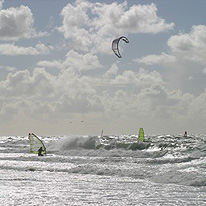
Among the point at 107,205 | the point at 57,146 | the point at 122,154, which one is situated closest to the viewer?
the point at 107,205

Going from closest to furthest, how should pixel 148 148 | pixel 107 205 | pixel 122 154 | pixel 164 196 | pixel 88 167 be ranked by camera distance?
1. pixel 107 205
2. pixel 164 196
3. pixel 88 167
4. pixel 122 154
5. pixel 148 148

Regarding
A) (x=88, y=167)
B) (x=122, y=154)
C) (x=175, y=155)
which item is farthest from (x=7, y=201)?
(x=122, y=154)

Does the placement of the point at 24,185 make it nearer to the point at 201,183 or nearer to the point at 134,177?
the point at 134,177

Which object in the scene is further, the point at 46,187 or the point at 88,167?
the point at 88,167

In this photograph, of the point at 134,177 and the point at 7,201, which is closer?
the point at 7,201

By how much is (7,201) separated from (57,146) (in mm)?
35904

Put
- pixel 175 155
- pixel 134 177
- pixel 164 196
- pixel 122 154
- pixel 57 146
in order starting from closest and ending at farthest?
pixel 164 196 < pixel 134 177 < pixel 175 155 < pixel 122 154 < pixel 57 146

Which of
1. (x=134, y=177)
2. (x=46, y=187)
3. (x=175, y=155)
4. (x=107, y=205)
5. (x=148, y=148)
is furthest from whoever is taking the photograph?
(x=148, y=148)

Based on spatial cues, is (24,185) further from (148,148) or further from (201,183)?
(148,148)

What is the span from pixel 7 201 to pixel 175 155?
2107cm

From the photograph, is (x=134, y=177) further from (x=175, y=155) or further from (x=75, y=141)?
(x=75, y=141)

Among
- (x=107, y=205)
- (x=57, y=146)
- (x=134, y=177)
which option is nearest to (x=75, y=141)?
(x=57, y=146)

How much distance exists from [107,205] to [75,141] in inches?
1463

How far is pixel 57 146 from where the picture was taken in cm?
4562
